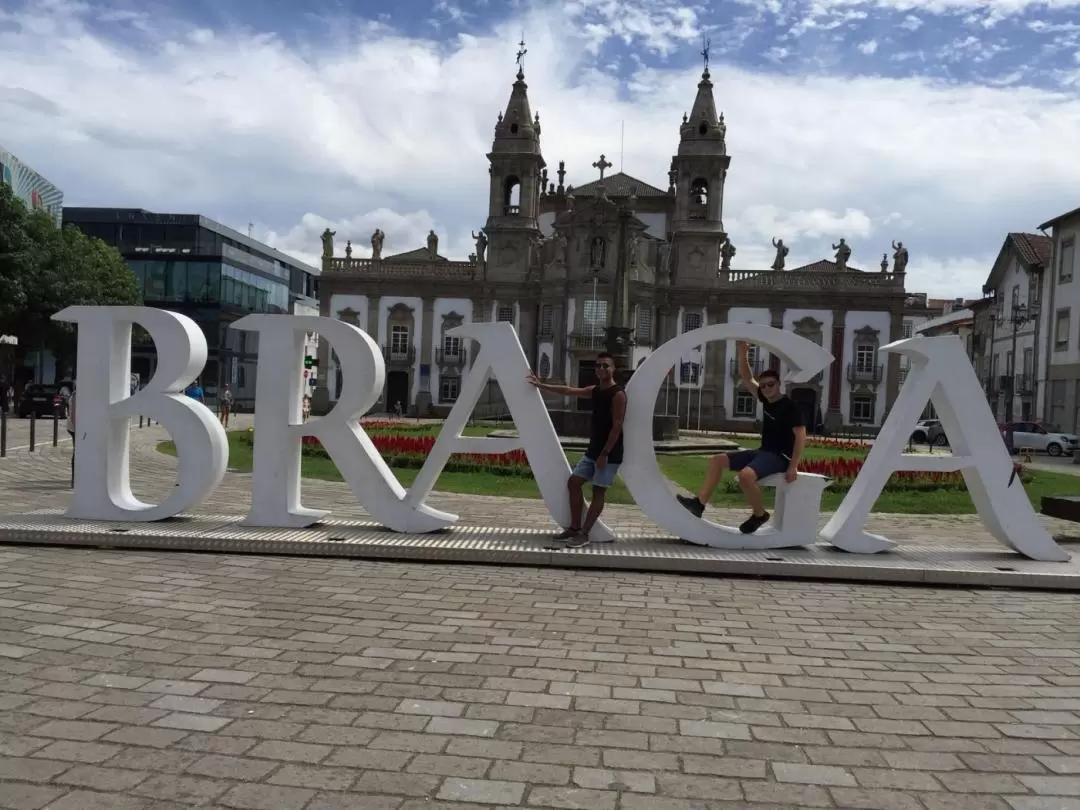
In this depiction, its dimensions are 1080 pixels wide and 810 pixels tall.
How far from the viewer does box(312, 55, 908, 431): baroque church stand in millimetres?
46406

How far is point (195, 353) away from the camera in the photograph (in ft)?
26.2

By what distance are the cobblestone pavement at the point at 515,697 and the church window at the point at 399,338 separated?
44.1 m

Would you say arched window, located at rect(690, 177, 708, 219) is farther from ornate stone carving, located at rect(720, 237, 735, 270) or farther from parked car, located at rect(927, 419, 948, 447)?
parked car, located at rect(927, 419, 948, 447)

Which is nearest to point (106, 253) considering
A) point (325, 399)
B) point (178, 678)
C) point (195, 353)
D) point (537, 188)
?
point (325, 399)

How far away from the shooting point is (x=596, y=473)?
7.73 meters

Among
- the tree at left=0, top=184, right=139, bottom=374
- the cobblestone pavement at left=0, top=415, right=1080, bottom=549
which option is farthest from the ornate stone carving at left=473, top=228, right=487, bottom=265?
the cobblestone pavement at left=0, top=415, right=1080, bottom=549

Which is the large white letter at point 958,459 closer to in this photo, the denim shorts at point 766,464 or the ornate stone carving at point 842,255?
the denim shorts at point 766,464

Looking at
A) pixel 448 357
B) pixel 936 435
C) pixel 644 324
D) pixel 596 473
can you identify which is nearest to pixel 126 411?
pixel 596 473

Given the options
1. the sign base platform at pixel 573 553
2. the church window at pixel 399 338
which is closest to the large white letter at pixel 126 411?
the sign base platform at pixel 573 553

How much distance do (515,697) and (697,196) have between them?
156 feet

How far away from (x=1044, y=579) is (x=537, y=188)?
45437 millimetres

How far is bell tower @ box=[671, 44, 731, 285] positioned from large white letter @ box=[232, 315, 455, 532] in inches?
1631

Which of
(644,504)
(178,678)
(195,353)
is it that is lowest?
(178,678)

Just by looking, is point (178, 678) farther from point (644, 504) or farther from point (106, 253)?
point (106, 253)
